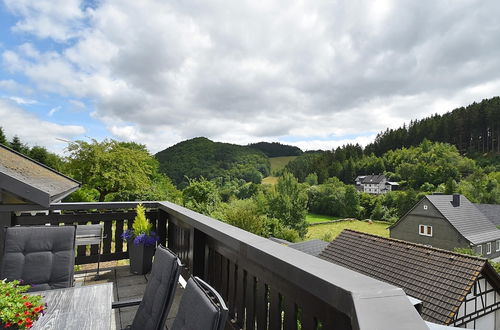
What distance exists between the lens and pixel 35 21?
6.13 metres


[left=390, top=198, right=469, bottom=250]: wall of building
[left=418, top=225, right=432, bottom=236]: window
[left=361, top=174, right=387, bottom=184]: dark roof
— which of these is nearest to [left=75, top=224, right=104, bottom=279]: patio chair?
[left=390, top=198, right=469, bottom=250]: wall of building

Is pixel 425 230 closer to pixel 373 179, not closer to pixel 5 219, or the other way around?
pixel 5 219

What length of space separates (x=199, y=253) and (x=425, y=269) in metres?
10.5

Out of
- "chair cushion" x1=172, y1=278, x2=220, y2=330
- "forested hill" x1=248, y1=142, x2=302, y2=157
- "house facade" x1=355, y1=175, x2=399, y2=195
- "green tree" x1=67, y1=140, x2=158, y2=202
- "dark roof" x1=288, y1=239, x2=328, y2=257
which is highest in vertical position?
"forested hill" x1=248, y1=142, x2=302, y2=157

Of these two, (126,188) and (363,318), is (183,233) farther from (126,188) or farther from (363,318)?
(126,188)

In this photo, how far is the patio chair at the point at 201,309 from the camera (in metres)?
0.87

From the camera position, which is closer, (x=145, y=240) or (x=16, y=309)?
(x=16, y=309)

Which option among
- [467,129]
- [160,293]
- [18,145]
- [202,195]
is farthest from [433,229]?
[467,129]

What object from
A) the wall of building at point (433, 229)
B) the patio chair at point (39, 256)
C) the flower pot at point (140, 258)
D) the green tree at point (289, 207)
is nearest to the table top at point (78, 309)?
the patio chair at point (39, 256)

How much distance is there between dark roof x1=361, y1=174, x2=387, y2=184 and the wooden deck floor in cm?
6928

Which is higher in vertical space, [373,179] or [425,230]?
[373,179]

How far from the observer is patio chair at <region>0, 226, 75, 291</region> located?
2.30m

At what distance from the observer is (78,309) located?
5.53ft

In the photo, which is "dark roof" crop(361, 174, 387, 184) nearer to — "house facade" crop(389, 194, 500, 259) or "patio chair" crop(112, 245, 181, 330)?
"house facade" crop(389, 194, 500, 259)
